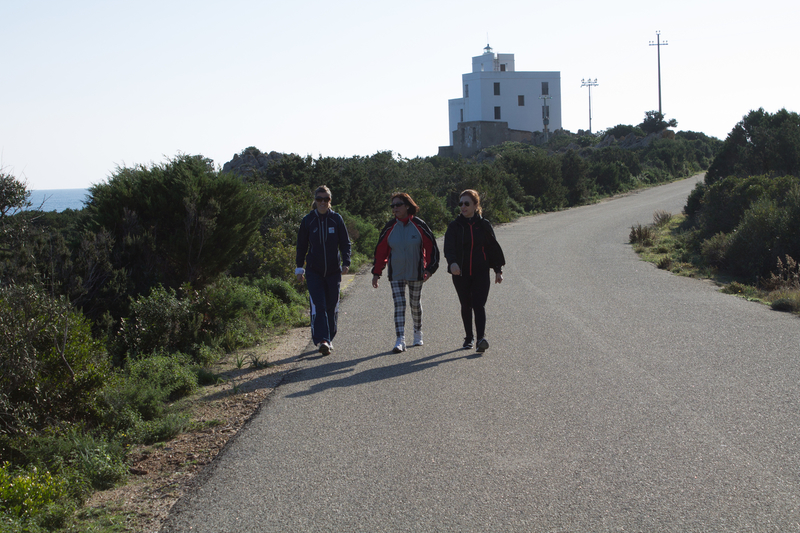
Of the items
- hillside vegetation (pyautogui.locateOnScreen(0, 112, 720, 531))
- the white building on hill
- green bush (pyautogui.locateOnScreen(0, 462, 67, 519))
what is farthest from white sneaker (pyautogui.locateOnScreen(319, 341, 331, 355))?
the white building on hill

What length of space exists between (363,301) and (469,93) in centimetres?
7470

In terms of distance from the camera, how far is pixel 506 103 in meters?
80.7

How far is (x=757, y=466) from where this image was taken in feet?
13.6

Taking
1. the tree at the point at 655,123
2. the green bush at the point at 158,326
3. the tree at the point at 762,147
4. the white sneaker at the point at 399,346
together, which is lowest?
the white sneaker at the point at 399,346

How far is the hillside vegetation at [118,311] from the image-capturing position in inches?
179

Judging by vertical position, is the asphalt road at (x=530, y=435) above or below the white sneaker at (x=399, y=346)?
below

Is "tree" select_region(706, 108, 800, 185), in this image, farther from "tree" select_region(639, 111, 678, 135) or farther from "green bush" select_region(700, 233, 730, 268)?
"tree" select_region(639, 111, 678, 135)

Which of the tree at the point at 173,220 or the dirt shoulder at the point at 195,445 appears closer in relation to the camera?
the dirt shoulder at the point at 195,445

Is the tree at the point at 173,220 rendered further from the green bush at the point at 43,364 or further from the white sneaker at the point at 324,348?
the green bush at the point at 43,364

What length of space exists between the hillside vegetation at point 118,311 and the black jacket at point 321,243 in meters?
1.51

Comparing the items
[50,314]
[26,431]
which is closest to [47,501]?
[26,431]

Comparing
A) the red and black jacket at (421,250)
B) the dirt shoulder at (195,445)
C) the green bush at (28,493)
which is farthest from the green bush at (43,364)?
the red and black jacket at (421,250)

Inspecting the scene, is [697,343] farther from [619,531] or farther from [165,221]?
[165,221]

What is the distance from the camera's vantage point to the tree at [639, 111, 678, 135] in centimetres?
7844
